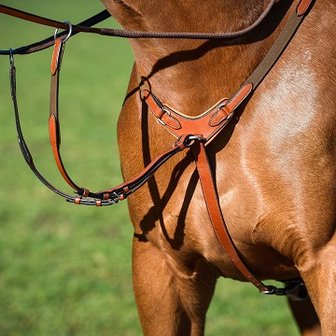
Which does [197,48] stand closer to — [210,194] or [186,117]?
[186,117]

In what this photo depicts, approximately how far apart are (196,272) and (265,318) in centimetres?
210

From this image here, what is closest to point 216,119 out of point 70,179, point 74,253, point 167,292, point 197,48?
point 197,48

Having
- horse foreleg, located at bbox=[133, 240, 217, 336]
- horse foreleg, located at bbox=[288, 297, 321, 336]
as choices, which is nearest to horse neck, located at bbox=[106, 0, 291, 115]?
horse foreleg, located at bbox=[133, 240, 217, 336]

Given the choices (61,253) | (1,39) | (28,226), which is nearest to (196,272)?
(61,253)

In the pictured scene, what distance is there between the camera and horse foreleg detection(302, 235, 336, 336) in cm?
238

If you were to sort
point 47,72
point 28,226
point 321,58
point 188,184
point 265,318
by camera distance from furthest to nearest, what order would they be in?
1. point 47,72
2. point 28,226
3. point 265,318
4. point 188,184
5. point 321,58

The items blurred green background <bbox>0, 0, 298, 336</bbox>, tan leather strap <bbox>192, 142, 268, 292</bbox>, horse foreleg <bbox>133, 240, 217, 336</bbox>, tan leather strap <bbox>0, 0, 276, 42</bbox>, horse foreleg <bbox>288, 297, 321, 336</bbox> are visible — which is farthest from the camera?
blurred green background <bbox>0, 0, 298, 336</bbox>

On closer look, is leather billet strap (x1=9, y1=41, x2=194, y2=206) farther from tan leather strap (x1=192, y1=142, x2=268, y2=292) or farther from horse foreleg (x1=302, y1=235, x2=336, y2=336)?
horse foreleg (x1=302, y1=235, x2=336, y2=336)

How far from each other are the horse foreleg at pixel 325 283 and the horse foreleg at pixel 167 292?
0.56 metres

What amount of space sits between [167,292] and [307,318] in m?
0.95

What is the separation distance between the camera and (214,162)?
2525 mm

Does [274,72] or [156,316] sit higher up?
[274,72]

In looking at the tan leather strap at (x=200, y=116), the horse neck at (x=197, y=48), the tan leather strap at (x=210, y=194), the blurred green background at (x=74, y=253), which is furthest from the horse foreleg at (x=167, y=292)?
the blurred green background at (x=74, y=253)

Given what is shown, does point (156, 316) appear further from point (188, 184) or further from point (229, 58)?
point (229, 58)
